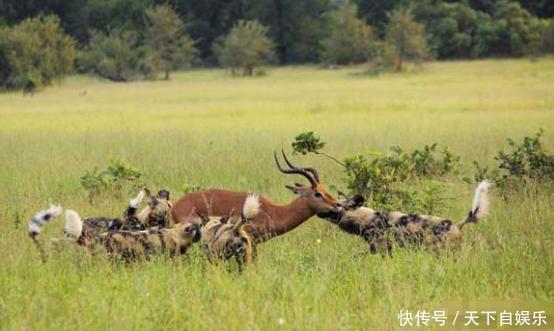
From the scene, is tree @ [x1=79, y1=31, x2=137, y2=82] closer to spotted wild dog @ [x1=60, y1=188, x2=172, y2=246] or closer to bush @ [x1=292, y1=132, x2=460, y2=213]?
bush @ [x1=292, y1=132, x2=460, y2=213]

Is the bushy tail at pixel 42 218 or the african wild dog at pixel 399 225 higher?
the bushy tail at pixel 42 218

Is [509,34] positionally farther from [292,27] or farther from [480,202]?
[480,202]

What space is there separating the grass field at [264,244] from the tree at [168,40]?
29021 mm

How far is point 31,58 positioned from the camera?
1617 inches

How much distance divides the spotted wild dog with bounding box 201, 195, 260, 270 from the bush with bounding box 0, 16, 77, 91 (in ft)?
109

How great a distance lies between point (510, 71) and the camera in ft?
122

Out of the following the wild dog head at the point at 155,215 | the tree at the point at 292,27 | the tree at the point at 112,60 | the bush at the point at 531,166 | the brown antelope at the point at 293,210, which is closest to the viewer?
the brown antelope at the point at 293,210

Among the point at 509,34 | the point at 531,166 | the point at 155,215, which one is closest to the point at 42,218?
the point at 155,215

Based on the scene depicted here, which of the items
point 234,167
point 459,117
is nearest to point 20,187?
point 234,167

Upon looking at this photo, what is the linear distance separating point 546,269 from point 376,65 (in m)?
41.4

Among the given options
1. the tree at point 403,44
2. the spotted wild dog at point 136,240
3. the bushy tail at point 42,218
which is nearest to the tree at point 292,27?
the tree at point 403,44

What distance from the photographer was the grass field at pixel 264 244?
5.76m

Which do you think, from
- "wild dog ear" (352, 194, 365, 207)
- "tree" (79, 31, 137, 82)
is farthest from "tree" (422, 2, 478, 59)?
"wild dog ear" (352, 194, 365, 207)

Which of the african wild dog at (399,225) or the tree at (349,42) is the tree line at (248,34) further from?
the african wild dog at (399,225)
